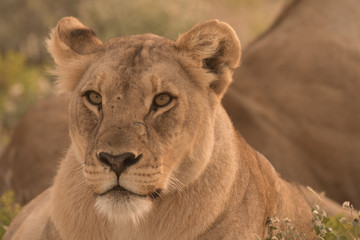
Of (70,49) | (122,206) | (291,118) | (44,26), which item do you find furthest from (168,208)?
(44,26)

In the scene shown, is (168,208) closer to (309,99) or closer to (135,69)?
(135,69)

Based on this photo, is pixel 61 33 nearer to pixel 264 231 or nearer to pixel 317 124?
pixel 264 231

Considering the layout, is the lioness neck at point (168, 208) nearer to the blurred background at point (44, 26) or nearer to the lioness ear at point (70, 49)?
the lioness ear at point (70, 49)

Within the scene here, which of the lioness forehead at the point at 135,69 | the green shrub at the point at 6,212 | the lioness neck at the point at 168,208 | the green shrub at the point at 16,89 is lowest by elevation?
the green shrub at the point at 16,89

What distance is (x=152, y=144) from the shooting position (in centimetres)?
340

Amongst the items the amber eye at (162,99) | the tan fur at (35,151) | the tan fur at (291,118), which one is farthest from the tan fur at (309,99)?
the amber eye at (162,99)

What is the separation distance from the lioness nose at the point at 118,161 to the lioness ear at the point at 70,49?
2.40ft

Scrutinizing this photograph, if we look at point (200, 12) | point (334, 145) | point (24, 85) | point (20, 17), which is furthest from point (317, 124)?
point (20, 17)

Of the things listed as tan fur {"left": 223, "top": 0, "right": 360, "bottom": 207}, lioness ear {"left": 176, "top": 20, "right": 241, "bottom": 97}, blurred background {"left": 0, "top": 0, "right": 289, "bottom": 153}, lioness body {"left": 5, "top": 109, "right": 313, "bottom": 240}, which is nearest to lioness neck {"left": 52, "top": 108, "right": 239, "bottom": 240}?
lioness body {"left": 5, "top": 109, "right": 313, "bottom": 240}

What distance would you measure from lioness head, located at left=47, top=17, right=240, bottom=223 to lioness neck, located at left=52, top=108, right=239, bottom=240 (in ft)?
0.29

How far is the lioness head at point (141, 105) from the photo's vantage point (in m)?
3.31

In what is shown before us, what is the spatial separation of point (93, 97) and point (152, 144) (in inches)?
15.4

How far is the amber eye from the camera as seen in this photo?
350cm

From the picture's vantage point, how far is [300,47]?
7621 millimetres
